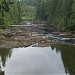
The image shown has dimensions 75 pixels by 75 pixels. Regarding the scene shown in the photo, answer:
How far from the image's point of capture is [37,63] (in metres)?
41.5

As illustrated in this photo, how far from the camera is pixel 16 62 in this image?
140 ft

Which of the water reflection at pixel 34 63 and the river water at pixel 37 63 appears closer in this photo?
the river water at pixel 37 63

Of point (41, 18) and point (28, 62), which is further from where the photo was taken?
point (41, 18)

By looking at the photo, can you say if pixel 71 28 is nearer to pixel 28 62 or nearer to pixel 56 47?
pixel 56 47

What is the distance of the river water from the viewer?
117 feet

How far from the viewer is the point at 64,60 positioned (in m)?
42.7

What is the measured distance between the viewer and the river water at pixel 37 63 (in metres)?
35.7

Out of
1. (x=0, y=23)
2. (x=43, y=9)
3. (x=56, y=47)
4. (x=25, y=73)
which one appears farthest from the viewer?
(x=43, y=9)

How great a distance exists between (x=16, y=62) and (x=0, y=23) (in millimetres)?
50032

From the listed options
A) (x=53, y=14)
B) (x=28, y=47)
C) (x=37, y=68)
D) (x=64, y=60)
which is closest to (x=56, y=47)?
(x=28, y=47)

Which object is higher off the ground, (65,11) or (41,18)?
(65,11)

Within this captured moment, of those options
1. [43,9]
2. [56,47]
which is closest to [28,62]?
[56,47]

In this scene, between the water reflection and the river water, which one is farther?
the water reflection

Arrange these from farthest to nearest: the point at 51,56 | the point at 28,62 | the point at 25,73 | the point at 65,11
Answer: the point at 65,11 → the point at 51,56 → the point at 28,62 → the point at 25,73
